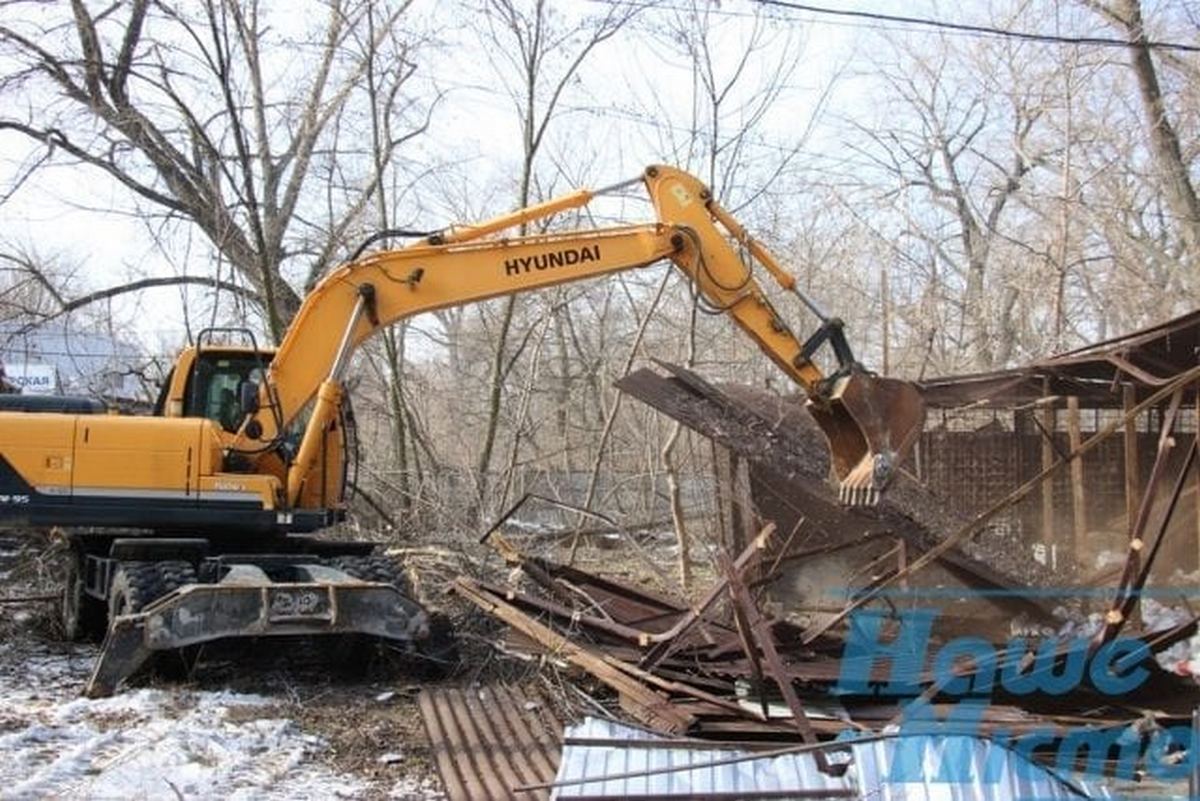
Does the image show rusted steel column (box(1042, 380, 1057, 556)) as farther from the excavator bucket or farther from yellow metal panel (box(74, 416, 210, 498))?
yellow metal panel (box(74, 416, 210, 498))

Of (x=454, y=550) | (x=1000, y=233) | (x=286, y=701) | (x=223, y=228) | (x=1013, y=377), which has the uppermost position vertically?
(x=1000, y=233)

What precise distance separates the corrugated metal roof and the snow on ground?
1349 millimetres

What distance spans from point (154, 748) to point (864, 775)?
375 cm

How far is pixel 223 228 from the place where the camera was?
16.8 meters

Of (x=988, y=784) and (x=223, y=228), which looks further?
(x=223, y=228)

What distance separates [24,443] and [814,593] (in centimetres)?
641

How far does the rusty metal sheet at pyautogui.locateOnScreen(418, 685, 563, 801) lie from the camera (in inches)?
236

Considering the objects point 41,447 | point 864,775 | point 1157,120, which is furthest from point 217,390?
point 1157,120

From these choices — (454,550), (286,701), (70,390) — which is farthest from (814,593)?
(70,390)

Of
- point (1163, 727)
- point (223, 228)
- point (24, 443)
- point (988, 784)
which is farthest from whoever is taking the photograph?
point (223, 228)

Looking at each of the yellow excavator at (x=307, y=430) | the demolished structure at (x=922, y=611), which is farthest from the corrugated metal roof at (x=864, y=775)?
the yellow excavator at (x=307, y=430)

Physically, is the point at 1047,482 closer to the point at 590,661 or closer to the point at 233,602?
the point at 590,661

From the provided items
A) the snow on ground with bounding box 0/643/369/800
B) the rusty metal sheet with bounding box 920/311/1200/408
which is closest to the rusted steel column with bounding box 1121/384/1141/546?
the rusty metal sheet with bounding box 920/311/1200/408

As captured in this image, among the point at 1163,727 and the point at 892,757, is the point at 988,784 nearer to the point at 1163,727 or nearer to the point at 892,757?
the point at 892,757
